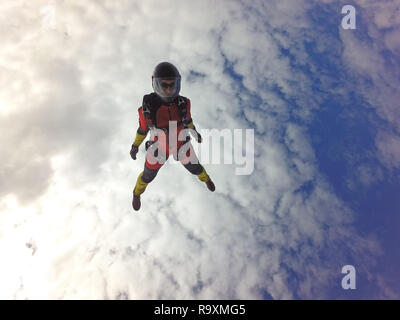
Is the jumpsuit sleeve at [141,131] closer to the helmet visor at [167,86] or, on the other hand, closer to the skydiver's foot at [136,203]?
the helmet visor at [167,86]

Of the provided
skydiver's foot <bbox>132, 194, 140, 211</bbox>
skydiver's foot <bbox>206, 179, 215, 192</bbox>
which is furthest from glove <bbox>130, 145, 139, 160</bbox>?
skydiver's foot <bbox>206, 179, 215, 192</bbox>

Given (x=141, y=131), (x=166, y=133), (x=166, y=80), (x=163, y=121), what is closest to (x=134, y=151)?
(x=141, y=131)

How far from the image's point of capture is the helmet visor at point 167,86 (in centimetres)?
535

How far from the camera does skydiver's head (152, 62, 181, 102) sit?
532 centimetres

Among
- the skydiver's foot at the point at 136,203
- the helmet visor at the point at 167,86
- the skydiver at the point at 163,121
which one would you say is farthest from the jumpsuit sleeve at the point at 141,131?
the skydiver's foot at the point at 136,203

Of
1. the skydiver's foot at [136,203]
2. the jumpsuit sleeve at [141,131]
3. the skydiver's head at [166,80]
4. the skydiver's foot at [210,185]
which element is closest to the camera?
the skydiver's head at [166,80]

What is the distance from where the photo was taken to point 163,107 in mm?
5785

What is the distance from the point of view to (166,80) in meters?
5.33

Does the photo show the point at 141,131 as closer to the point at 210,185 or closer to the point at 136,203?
the point at 136,203

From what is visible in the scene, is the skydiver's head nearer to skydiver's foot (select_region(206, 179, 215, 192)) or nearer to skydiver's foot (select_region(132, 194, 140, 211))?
skydiver's foot (select_region(206, 179, 215, 192))

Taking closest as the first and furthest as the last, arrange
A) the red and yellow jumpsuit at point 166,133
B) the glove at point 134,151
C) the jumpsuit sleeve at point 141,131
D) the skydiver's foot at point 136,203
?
the red and yellow jumpsuit at point 166,133, the jumpsuit sleeve at point 141,131, the glove at point 134,151, the skydiver's foot at point 136,203

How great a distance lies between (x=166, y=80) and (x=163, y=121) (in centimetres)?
103
